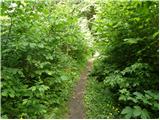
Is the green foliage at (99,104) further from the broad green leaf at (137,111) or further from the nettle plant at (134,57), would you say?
the broad green leaf at (137,111)

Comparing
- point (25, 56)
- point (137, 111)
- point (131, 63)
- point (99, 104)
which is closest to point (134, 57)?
point (131, 63)

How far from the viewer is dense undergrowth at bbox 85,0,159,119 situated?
639 cm

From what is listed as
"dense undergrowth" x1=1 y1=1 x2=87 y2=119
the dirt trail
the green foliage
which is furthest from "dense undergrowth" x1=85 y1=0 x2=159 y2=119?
"dense undergrowth" x1=1 y1=1 x2=87 y2=119

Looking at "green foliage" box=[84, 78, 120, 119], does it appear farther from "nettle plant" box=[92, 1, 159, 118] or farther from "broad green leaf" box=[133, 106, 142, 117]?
"broad green leaf" box=[133, 106, 142, 117]

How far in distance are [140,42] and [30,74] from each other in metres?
3.37

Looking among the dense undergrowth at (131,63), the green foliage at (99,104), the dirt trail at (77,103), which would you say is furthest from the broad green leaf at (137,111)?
the dirt trail at (77,103)

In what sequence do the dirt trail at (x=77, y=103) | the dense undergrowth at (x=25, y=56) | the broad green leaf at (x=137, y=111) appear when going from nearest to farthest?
the broad green leaf at (x=137, y=111)
the dense undergrowth at (x=25, y=56)
the dirt trail at (x=77, y=103)

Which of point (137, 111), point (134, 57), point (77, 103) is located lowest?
point (77, 103)

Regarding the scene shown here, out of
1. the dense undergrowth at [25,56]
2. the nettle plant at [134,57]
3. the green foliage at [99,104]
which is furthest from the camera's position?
the green foliage at [99,104]

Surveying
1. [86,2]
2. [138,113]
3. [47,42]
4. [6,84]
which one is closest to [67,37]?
[47,42]

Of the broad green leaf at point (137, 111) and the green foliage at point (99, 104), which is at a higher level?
the broad green leaf at point (137, 111)

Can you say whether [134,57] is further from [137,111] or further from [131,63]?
[137,111]

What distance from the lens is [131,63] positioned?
331 inches

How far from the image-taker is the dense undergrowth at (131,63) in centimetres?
639
